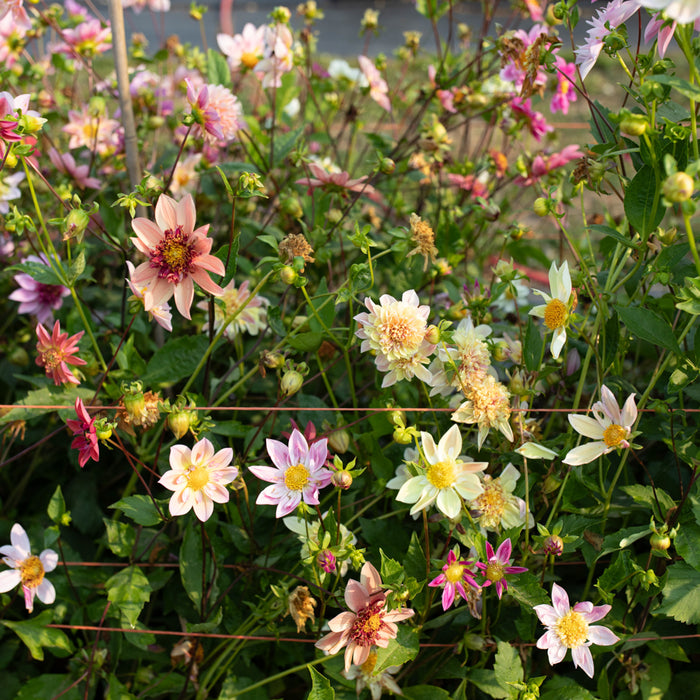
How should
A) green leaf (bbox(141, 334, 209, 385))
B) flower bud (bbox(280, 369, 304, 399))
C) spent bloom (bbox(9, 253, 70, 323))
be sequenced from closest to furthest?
flower bud (bbox(280, 369, 304, 399)) < green leaf (bbox(141, 334, 209, 385)) < spent bloom (bbox(9, 253, 70, 323))

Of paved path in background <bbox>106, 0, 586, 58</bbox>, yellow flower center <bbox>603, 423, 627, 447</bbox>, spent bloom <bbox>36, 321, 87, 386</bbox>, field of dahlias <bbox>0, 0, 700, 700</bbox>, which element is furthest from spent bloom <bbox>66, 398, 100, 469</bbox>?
paved path in background <bbox>106, 0, 586, 58</bbox>

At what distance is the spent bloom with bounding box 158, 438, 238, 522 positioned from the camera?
75 centimetres

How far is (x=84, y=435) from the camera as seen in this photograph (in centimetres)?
77

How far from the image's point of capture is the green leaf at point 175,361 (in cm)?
95

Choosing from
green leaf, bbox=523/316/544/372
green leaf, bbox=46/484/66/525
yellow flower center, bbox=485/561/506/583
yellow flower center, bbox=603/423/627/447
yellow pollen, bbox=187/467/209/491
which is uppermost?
green leaf, bbox=523/316/544/372

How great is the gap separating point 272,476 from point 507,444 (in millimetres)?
290

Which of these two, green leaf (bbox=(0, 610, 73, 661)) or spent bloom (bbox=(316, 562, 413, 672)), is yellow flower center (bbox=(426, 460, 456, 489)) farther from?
green leaf (bbox=(0, 610, 73, 661))

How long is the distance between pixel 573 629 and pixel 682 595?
0.13 m

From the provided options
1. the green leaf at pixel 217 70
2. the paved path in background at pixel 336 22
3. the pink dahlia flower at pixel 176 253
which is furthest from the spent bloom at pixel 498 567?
the paved path in background at pixel 336 22

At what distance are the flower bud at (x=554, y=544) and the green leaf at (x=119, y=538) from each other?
1.75 feet

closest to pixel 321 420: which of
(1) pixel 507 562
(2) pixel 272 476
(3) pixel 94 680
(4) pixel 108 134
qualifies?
(2) pixel 272 476

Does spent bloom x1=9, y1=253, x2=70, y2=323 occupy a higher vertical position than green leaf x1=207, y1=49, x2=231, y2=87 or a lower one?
lower

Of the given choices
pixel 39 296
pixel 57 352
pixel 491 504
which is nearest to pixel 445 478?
pixel 491 504

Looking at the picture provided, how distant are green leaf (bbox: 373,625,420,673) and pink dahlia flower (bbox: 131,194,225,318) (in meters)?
0.43
